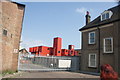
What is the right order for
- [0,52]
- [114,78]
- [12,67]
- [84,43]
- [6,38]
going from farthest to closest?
[84,43]
[12,67]
[6,38]
[0,52]
[114,78]

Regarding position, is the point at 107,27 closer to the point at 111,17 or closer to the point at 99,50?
the point at 111,17

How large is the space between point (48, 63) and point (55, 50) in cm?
2508

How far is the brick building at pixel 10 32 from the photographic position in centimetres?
1444

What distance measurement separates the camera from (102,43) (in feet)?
65.1

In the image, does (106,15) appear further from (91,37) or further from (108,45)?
(108,45)

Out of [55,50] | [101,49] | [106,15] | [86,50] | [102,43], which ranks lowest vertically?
[55,50]

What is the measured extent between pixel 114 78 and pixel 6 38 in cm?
1261

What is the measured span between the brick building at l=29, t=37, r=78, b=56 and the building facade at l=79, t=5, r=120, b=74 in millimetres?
25162

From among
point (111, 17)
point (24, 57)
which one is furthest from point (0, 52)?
point (111, 17)

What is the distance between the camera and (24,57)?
63.6ft

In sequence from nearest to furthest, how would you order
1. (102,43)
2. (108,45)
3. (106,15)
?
(108,45) < (102,43) < (106,15)

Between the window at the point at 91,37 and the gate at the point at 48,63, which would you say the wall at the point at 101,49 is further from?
the gate at the point at 48,63

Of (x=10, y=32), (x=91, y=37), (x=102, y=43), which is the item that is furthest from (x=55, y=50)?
(x=10, y=32)

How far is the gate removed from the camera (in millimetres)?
19531
